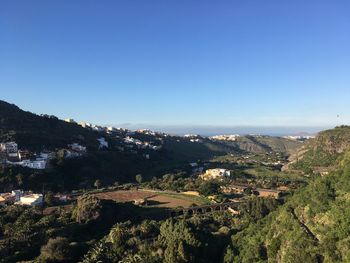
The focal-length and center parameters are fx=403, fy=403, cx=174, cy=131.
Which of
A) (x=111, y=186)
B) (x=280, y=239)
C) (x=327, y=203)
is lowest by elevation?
(x=111, y=186)

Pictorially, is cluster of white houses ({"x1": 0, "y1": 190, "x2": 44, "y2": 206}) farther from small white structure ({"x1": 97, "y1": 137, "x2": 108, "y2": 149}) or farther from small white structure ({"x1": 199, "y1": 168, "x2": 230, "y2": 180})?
small white structure ({"x1": 97, "y1": 137, "x2": 108, "y2": 149})

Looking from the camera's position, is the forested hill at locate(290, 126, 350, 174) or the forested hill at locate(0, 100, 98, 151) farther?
the forested hill at locate(290, 126, 350, 174)

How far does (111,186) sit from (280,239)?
4458 cm

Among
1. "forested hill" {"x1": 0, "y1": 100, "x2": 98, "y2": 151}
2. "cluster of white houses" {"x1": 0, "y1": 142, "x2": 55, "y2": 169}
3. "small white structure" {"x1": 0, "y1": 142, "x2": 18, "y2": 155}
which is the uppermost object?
"forested hill" {"x1": 0, "y1": 100, "x2": 98, "y2": 151}

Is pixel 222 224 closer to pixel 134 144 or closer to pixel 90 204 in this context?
pixel 90 204

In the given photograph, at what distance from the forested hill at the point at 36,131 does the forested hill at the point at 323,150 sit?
45110 millimetres

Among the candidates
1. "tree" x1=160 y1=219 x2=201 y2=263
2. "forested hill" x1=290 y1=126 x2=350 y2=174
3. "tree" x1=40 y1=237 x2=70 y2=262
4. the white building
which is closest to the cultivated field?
the white building

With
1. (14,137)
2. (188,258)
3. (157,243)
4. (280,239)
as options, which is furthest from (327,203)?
(14,137)

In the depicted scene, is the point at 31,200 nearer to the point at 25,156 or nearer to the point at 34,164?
the point at 34,164

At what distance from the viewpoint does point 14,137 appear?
73.0 metres

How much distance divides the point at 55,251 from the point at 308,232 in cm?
1648

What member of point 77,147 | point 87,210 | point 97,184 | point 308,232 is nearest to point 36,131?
point 77,147

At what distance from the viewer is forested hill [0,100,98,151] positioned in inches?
2926

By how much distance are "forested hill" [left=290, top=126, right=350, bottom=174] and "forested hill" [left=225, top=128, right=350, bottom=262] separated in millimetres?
52522
